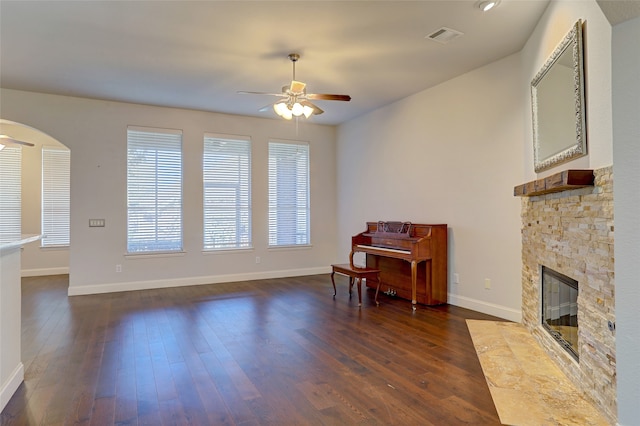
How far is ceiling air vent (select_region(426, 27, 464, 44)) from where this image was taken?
339 centimetres

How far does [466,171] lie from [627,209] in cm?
271

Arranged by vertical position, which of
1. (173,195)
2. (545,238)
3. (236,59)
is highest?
(236,59)

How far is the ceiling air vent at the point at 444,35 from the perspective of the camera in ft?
11.1

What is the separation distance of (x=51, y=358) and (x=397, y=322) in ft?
10.5

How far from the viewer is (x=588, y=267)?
2260 millimetres

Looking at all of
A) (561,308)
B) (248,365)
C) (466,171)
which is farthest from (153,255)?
(561,308)

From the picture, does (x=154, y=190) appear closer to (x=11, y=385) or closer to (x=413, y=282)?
(x=11, y=385)

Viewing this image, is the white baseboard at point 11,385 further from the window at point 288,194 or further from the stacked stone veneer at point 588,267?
the window at point 288,194

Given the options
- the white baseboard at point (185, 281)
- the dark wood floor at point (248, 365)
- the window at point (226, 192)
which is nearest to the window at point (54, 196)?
A: the white baseboard at point (185, 281)

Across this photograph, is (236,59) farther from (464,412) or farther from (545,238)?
(464,412)

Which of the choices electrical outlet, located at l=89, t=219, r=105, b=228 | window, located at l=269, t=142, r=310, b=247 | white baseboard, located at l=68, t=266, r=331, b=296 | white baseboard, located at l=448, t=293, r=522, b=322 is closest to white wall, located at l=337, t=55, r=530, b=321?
white baseboard, located at l=448, t=293, r=522, b=322

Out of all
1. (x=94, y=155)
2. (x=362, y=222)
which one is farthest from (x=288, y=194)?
(x=94, y=155)

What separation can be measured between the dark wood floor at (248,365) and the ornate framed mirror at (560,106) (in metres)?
1.76

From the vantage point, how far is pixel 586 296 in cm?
228
